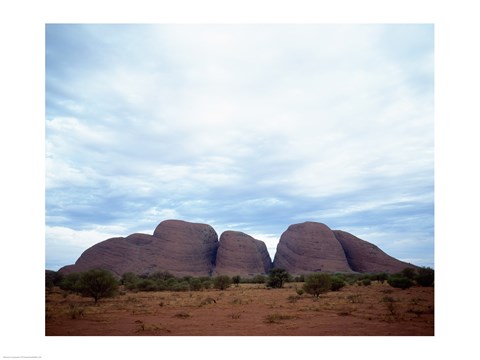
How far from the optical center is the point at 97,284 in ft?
59.1

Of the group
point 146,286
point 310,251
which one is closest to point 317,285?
point 146,286

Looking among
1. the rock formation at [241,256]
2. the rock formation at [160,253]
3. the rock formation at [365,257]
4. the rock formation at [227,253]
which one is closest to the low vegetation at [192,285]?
the rock formation at [160,253]

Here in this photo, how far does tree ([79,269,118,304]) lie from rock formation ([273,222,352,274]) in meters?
38.8

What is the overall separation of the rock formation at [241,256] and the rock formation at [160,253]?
202cm

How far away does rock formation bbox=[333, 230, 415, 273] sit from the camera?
53625 mm

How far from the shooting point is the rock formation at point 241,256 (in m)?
55.0

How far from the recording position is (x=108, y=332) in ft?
33.1

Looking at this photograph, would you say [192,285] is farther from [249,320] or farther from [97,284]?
[249,320]

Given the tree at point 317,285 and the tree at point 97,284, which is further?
the tree at point 317,285

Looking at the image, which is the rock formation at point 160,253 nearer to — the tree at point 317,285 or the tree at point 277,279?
the tree at point 277,279
